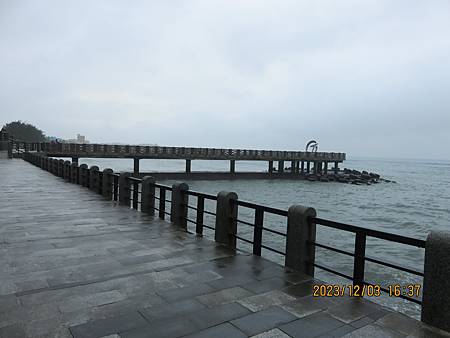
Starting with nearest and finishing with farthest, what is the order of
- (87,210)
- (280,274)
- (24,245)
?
(280,274)
(24,245)
(87,210)

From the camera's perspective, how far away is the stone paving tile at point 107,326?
372 centimetres

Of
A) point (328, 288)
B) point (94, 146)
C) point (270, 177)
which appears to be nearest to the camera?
point (328, 288)

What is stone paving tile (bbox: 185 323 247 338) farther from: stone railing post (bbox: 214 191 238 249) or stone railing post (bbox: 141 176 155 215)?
stone railing post (bbox: 141 176 155 215)

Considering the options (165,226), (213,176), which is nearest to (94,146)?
(213,176)

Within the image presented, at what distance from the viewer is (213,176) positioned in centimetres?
5909

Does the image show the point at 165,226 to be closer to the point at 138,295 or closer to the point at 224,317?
the point at 138,295

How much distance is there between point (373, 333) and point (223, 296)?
181cm

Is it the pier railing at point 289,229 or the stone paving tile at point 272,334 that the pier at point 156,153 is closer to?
the pier railing at point 289,229

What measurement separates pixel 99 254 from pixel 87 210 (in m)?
4.97

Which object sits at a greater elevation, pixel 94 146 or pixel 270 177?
pixel 94 146

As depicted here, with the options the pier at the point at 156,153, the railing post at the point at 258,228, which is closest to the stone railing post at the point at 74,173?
the railing post at the point at 258,228

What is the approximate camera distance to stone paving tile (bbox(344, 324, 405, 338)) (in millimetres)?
3816

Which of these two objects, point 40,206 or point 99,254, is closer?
point 99,254

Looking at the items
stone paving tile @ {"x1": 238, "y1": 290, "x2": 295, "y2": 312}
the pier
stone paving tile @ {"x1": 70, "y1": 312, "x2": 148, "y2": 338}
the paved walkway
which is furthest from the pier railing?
the pier
